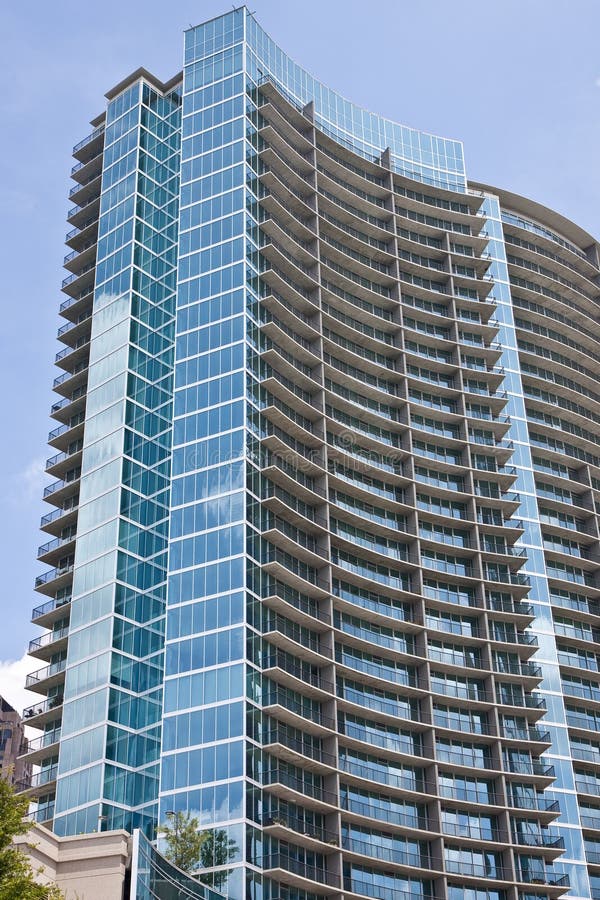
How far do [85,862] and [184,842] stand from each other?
819 inches

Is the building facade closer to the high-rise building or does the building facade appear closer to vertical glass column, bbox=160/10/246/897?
the high-rise building

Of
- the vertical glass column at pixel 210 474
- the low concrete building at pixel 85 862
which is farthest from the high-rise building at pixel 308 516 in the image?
the low concrete building at pixel 85 862

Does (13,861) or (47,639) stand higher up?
(47,639)

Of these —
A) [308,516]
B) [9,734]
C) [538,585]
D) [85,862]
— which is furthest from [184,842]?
[9,734]

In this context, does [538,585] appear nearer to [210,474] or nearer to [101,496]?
[210,474]

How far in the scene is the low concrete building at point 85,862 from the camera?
47.6 meters

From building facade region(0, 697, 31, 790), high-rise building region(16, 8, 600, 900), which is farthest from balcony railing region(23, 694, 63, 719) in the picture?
building facade region(0, 697, 31, 790)

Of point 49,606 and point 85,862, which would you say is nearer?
point 85,862

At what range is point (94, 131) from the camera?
369 ft

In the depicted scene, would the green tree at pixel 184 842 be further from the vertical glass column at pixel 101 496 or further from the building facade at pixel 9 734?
the building facade at pixel 9 734

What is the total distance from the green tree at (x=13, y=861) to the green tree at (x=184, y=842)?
28.0 metres

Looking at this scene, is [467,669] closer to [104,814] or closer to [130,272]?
[104,814]

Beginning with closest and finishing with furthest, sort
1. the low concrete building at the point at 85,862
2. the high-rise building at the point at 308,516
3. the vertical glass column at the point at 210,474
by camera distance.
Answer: the low concrete building at the point at 85,862 < the vertical glass column at the point at 210,474 < the high-rise building at the point at 308,516

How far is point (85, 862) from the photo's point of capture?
48719 mm
